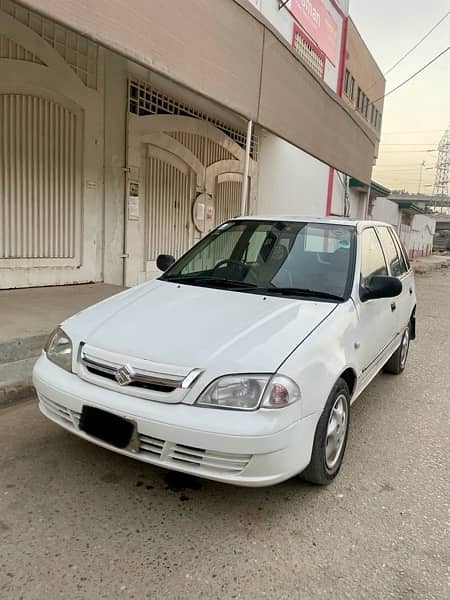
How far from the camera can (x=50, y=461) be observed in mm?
3043

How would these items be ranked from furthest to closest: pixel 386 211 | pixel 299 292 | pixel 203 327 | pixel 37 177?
pixel 386 211 < pixel 37 177 < pixel 299 292 < pixel 203 327

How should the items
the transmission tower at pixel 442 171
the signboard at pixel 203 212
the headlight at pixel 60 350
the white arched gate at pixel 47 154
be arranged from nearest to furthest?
the headlight at pixel 60 350
the white arched gate at pixel 47 154
the signboard at pixel 203 212
the transmission tower at pixel 442 171

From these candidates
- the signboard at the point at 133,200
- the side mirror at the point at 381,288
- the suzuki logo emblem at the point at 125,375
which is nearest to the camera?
the suzuki logo emblem at the point at 125,375

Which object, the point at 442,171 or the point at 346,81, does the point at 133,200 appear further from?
the point at 442,171

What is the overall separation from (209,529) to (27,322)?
3643 millimetres

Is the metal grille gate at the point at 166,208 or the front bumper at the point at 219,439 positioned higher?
the metal grille gate at the point at 166,208

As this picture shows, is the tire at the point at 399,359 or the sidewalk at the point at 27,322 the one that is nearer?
the sidewalk at the point at 27,322

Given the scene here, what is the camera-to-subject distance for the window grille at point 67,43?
6.44m

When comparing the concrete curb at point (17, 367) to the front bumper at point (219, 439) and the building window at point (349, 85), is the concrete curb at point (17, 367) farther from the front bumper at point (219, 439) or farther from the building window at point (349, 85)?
the building window at point (349, 85)

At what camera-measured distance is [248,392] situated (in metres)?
2.41

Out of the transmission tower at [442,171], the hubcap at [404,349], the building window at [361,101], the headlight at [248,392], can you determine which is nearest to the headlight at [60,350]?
the headlight at [248,392]

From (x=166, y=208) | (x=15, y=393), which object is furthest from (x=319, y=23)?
(x=15, y=393)

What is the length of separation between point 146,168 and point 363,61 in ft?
48.4

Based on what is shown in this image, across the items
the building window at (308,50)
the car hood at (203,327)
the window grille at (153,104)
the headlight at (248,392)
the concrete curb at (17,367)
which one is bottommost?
the concrete curb at (17,367)
